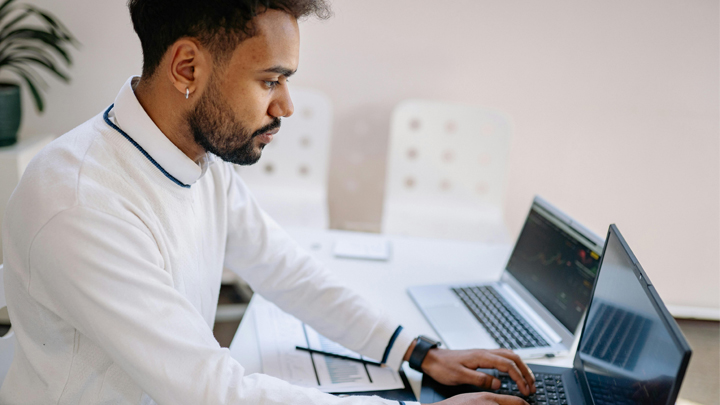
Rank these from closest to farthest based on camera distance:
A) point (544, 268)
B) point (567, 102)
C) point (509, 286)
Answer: point (544, 268), point (509, 286), point (567, 102)

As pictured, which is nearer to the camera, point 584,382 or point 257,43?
point 257,43

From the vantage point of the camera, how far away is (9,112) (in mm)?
2357

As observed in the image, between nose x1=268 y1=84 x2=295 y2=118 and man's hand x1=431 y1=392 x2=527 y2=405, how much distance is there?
22.3 inches

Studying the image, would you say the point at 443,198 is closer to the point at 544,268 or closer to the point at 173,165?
the point at 544,268

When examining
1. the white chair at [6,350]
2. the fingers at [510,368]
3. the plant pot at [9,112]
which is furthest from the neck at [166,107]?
the plant pot at [9,112]

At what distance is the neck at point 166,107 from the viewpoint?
98 cm

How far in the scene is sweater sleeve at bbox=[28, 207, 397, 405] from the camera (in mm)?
800

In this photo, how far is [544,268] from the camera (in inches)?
55.9

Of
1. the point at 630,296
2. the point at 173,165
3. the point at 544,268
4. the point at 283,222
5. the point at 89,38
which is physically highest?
the point at 89,38

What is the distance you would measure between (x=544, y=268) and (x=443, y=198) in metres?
1.24

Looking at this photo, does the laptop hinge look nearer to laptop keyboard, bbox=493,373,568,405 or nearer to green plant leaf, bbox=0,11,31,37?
laptop keyboard, bbox=493,373,568,405

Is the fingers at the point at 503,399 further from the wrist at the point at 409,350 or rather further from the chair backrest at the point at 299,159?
the chair backrest at the point at 299,159

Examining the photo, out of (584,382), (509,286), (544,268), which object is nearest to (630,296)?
(584,382)

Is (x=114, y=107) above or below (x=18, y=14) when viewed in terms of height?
below
